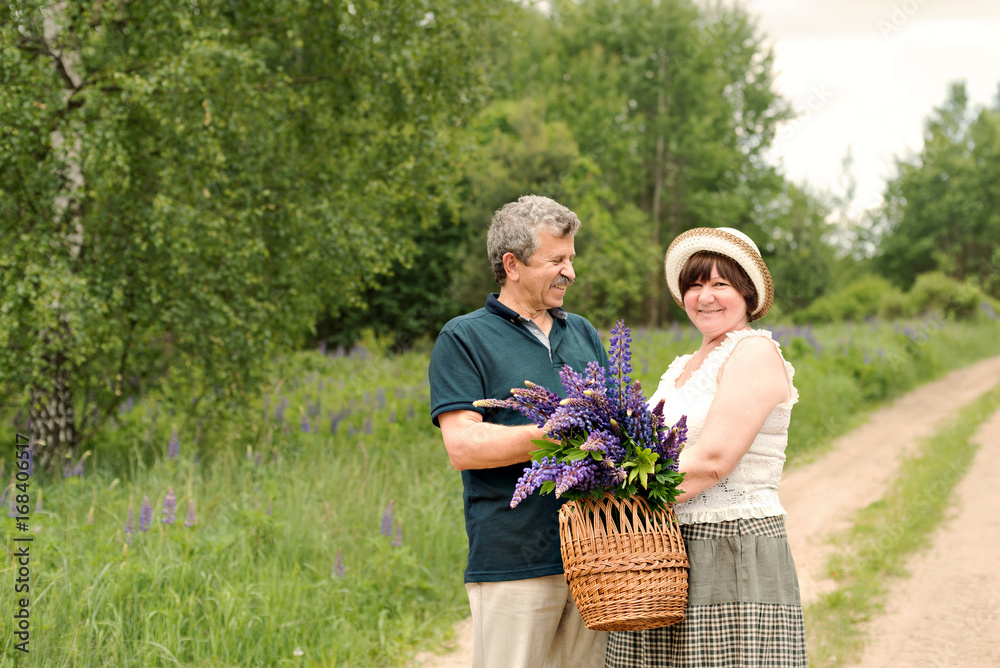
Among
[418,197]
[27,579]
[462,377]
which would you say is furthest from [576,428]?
[418,197]

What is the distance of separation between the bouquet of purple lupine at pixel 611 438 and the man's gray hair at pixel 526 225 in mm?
626

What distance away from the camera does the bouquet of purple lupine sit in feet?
6.31

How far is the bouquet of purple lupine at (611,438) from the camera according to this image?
6.31ft

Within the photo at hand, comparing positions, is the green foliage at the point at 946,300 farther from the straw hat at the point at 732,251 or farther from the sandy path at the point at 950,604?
the straw hat at the point at 732,251

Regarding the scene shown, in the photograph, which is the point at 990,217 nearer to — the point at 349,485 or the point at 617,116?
the point at 617,116

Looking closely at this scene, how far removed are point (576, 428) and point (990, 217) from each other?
45160 mm

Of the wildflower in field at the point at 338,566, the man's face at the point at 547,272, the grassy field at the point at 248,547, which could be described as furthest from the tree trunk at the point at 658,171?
the man's face at the point at 547,272

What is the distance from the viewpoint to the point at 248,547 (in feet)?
14.3

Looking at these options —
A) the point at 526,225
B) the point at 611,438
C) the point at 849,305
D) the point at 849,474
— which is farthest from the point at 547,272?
the point at 849,305

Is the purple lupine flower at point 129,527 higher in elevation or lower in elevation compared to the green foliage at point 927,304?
lower

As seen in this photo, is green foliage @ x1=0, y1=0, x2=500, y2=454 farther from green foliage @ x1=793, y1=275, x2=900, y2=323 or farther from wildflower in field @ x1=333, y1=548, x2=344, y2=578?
green foliage @ x1=793, y1=275, x2=900, y2=323

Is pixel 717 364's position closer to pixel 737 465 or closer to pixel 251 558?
pixel 737 465

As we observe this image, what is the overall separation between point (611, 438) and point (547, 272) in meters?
0.78

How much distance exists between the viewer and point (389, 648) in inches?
161
